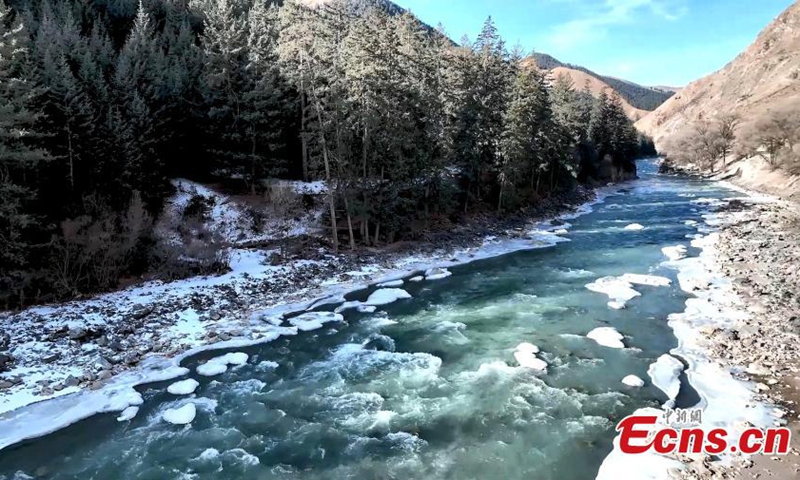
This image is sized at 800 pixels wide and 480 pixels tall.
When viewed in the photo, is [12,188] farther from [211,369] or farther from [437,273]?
[437,273]

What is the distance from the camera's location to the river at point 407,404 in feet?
33.7

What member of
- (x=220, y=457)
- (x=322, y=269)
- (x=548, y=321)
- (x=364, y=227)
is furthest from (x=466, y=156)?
(x=220, y=457)

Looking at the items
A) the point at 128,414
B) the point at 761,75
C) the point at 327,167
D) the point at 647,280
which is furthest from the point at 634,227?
the point at 761,75

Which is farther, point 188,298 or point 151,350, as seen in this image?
point 188,298

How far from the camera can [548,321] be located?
1844 cm

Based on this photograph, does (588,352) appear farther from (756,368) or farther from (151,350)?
(151,350)

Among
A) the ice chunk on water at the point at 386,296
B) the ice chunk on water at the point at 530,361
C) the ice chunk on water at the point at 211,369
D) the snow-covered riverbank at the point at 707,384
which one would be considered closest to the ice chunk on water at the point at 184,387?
the ice chunk on water at the point at 211,369

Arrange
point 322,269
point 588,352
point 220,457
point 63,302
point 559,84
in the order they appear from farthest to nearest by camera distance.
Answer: point 559,84 → point 322,269 → point 63,302 → point 588,352 → point 220,457

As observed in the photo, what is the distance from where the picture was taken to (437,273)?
25797mm

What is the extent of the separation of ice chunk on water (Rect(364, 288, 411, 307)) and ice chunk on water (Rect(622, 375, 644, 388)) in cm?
1035

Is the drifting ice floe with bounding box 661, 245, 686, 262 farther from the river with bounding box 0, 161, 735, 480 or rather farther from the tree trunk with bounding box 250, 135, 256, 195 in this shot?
the tree trunk with bounding box 250, 135, 256, 195

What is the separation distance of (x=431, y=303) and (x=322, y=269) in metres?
7.08

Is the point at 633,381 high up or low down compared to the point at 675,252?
down

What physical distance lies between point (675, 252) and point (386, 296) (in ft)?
59.5
